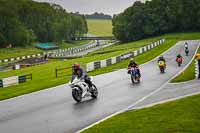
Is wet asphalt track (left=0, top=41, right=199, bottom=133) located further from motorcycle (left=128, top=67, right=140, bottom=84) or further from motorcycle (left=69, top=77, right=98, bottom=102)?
motorcycle (left=128, top=67, right=140, bottom=84)

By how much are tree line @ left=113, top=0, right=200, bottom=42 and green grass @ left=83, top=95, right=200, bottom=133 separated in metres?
107

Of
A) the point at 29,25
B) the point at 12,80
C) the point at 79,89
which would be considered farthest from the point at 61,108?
the point at 29,25

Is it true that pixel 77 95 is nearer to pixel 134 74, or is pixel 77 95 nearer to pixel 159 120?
pixel 159 120

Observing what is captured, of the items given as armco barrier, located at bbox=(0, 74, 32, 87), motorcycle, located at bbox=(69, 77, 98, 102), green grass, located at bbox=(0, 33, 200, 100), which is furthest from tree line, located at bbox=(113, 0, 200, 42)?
motorcycle, located at bbox=(69, 77, 98, 102)

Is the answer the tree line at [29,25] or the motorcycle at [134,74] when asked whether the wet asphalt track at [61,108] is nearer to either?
the motorcycle at [134,74]

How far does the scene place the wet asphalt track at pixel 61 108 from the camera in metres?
14.9

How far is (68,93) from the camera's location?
24.4 meters

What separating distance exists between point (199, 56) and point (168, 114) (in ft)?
44.0

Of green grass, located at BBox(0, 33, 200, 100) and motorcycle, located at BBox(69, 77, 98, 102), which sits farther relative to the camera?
green grass, located at BBox(0, 33, 200, 100)

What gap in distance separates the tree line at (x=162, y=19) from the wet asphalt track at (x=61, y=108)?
97.6 m

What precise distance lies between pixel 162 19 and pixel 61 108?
10762 centimetres

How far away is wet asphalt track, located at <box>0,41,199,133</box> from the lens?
14910 millimetres

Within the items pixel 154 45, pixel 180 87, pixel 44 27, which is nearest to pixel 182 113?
pixel 180 87

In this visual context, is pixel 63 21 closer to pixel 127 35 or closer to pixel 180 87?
pixel 127 35
